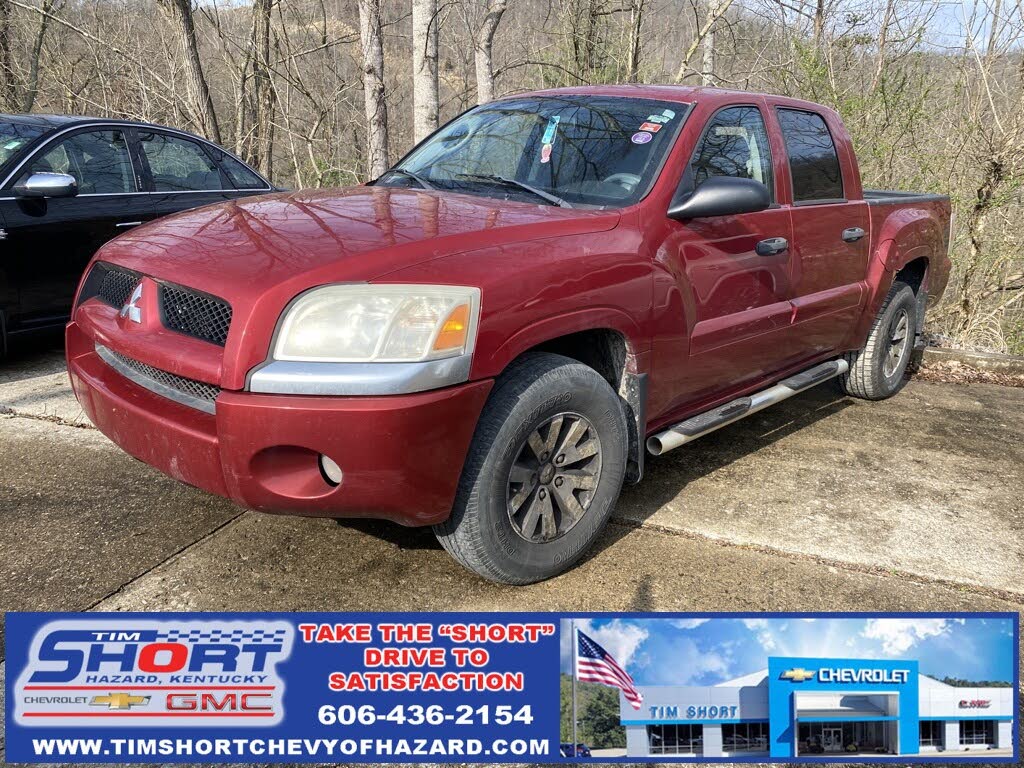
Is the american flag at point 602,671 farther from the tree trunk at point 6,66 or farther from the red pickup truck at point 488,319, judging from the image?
the tree trunk at point 6,66

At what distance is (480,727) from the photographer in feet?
6.93

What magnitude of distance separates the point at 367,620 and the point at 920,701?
1.49 metres

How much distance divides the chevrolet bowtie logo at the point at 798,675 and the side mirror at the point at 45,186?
465 centimetres

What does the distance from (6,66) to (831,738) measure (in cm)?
1607

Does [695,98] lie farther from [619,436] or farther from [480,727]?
[480,727]

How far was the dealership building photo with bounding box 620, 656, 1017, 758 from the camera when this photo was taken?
6.78ft

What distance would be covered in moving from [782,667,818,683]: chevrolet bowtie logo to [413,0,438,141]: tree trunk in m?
7.77

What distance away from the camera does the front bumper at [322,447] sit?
2297mm

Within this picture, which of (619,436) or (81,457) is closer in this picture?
(619,436)

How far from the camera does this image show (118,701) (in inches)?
82.5

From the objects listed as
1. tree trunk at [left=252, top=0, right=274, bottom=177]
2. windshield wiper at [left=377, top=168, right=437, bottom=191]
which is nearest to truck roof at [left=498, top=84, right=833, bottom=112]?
windshield wiper at [left=377, top=168, right=437, bottom=191]

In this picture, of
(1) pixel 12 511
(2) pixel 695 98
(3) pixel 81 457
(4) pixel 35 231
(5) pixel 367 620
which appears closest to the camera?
(5) pixel 367 620

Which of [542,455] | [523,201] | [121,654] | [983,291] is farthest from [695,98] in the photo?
[983,291]

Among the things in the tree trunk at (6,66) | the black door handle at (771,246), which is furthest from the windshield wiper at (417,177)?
the tree trunk at (6,66)
